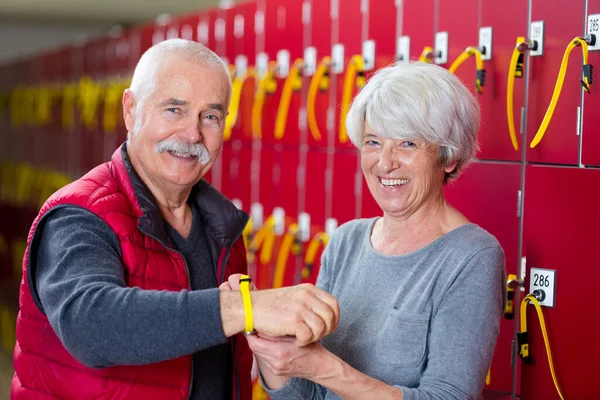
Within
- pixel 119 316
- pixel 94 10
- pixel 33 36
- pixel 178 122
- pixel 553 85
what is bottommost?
pixel 119 316

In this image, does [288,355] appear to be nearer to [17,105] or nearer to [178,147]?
[178,147]

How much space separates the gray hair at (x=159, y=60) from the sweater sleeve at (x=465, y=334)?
30.0 inches

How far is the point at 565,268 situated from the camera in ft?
7.29

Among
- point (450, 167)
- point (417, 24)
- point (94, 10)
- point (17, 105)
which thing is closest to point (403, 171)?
point (450, 167)

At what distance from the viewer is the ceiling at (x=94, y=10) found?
1041 centimetres

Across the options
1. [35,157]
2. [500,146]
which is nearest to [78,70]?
[35,157]

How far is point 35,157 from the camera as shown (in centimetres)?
704

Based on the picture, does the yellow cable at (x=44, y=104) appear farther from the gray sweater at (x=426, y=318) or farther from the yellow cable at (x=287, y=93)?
the gray sweater at (x=426, y=318)

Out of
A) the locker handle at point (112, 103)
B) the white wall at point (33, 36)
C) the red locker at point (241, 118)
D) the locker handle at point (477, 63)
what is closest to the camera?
the locker handle at point (477, 63)

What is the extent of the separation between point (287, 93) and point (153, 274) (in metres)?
2.08

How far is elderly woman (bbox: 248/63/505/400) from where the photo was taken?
1.57 m

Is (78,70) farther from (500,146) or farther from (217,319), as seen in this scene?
(217,319)

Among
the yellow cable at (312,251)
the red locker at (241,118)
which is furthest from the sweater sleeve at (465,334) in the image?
the red locker at (241,118)

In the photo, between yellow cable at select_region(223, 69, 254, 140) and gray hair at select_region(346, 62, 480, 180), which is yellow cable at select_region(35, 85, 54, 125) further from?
gray hair at select_region(346, 62, 480, 180)
